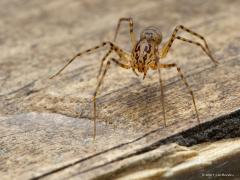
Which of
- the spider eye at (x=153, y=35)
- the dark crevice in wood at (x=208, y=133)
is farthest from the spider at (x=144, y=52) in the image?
the dark crevice in wood at (x=208, y=133)

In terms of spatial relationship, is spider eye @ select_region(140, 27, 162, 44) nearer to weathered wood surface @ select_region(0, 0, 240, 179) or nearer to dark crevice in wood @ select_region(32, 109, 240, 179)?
weathered wood surface @ select_region(0, 0, 240, 179)

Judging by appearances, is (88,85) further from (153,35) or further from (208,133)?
(208,133)

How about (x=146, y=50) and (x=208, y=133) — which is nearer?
(x=208, y=133)

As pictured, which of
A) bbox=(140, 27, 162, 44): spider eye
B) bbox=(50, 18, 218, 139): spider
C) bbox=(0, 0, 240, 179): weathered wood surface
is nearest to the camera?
bbox=(0, 0, 240, 179): weathered wood surface

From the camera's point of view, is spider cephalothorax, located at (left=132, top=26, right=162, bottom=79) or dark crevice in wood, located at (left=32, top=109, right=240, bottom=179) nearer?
dark crevice in wood, located at (left=32, top=109, right=240, bottom=179)

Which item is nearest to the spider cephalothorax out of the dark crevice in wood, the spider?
the spider

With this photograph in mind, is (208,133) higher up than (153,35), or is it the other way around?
(153,35)

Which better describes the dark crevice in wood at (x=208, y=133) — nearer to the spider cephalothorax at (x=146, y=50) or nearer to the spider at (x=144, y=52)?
the spider at (x=144, y=52)

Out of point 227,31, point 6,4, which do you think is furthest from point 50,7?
point 227,31

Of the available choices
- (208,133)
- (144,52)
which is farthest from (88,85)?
(208,133)
